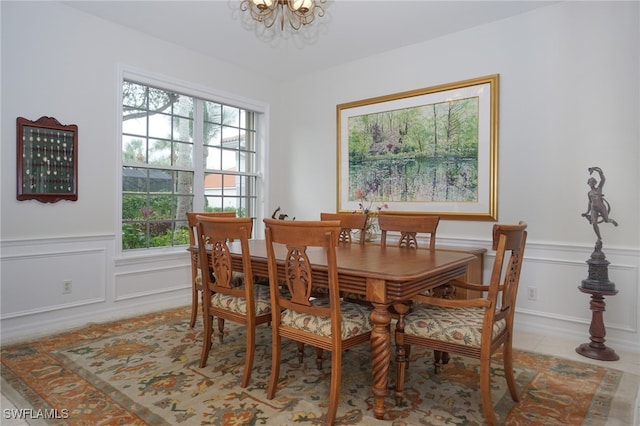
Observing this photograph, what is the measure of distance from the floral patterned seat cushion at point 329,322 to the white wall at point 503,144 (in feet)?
6.76

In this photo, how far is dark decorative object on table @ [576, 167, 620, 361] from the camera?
109 inches

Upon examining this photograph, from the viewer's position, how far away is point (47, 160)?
10.7 feet

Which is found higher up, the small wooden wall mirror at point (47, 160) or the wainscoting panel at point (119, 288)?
the small wooden wall mirror at point (47, 160)

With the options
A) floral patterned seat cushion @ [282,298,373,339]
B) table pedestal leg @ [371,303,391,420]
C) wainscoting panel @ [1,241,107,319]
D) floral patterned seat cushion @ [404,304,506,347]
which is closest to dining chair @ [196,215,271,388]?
floral patterned seat cushion @ [282,298,373,339]

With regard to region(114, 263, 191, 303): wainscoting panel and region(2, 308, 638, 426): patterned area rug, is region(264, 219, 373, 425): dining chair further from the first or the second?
region(114, 263, 191, 303): wainscoting panel

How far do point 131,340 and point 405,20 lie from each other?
3661 mm

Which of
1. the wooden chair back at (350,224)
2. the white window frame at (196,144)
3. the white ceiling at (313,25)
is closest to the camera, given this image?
the wooden chair back at (350,224)

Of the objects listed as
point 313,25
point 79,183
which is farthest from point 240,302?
point 313,25

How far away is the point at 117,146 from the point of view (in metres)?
3.72

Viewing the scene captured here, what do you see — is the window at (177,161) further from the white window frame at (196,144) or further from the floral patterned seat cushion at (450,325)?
the floral patterned seat cushion at (450,325)

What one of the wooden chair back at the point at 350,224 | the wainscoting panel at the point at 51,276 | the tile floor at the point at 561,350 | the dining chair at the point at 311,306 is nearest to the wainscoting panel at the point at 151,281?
the wainscoting panel at the point at 51,276

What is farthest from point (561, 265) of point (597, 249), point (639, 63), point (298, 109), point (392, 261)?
point (298, 109)

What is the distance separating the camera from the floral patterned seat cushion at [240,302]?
93.4 inches

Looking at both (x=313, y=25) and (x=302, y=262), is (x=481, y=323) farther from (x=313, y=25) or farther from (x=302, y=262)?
(x=313, y=25)
